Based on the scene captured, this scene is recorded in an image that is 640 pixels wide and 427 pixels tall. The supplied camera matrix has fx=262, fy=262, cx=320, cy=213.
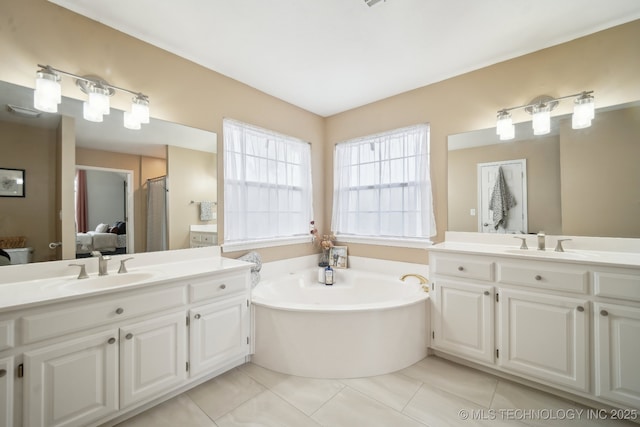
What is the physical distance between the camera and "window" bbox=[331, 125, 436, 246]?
8.74ft

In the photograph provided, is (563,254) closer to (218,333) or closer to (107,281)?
(218,333)

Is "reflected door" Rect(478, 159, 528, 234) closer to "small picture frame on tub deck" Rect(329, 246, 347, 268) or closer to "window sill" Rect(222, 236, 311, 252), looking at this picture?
"small picture frame on tub deck" Rect(329, 246, 347, 268)

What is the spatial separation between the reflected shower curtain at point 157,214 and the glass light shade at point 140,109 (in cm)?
44

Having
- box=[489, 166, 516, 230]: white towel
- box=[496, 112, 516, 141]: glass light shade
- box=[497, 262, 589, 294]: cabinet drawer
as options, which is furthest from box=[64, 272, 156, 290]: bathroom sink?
Result: box=[496, 112, 516, 141]: glass light shade

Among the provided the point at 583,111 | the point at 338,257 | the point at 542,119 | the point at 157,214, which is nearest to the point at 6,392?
the point at 157,214

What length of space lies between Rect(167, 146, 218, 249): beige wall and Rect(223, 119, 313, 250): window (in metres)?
0.17

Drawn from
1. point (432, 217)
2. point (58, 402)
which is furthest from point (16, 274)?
point (432, 217)

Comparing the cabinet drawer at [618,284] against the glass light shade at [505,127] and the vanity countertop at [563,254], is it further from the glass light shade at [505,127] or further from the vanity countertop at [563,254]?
the glass light shade at [505,127]

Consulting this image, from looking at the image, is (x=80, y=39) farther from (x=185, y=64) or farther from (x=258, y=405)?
(x=258, y=405)

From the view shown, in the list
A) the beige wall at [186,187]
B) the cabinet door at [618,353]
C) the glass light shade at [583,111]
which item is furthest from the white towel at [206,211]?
the glass light shade at [583,111]

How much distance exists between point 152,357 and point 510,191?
2859mm

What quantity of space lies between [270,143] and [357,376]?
2300 mm

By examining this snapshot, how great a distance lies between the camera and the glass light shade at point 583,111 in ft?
6.06

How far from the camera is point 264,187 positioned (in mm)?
2783
